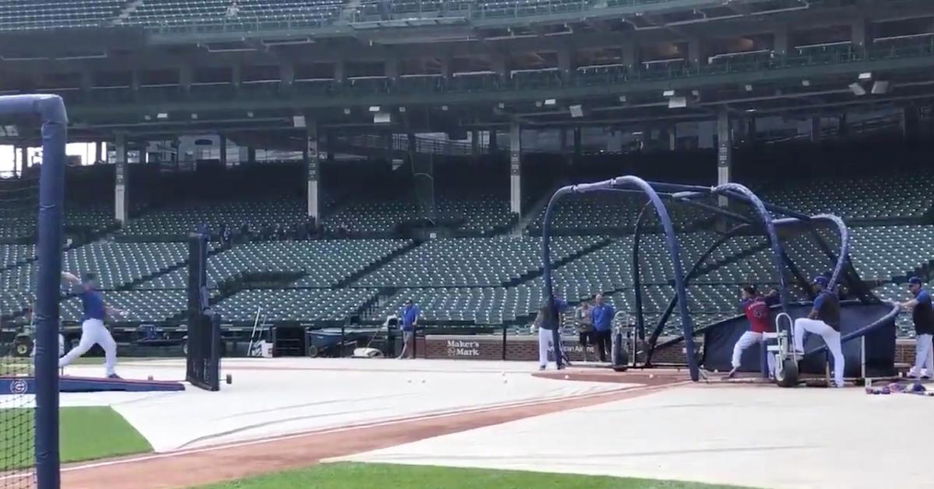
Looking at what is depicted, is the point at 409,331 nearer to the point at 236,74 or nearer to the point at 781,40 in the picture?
the point at 781,40

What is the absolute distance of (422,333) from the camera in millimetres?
33531

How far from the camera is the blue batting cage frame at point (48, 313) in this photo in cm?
788

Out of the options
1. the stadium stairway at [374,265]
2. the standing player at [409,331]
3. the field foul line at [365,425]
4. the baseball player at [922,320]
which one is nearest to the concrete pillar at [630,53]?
the stadium stairway at [374,265]

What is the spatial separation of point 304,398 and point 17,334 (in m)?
13.2

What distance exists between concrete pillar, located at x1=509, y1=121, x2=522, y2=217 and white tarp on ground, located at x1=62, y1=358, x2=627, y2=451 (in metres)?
20.0

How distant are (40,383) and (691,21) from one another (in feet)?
119

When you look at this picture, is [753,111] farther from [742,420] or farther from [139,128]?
[742,420]

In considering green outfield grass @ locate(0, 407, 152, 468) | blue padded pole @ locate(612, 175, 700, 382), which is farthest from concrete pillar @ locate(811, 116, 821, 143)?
green outfield grass @ locate(0, 407, 152, 468)

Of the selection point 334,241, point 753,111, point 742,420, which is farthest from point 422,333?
point 742,420

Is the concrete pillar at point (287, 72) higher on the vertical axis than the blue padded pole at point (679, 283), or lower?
higher

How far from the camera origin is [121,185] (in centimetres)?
5000

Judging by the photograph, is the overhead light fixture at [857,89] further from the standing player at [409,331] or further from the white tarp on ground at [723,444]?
the white tarp on ground at [723,444]

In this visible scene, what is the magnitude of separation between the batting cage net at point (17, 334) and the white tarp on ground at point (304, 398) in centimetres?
88

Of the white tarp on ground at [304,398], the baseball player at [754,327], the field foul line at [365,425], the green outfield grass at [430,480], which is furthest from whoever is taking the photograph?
the baseball player at [754,327]
